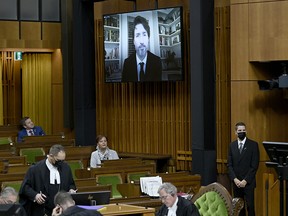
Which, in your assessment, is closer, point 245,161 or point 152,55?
point 245,161

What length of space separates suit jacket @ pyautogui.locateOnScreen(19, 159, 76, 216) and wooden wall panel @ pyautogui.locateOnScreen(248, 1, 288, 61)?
5994 millimetres

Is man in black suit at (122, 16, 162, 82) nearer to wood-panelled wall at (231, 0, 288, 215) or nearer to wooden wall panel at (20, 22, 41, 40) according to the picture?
wood-panelled wall at (231, 0, 288, 215)

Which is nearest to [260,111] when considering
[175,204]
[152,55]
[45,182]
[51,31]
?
[152,55]

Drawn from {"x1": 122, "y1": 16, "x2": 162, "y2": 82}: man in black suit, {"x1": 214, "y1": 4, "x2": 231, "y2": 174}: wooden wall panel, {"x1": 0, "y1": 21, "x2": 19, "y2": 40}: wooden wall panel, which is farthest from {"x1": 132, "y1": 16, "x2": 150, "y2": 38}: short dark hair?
{"x1": 0, "y1": 21, "x2": 19, "y2": 40}: wooden wall panel

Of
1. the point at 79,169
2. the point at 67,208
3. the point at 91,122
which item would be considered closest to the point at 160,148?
the point at 91,122

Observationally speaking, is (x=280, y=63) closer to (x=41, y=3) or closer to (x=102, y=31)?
(x=102, y=31)

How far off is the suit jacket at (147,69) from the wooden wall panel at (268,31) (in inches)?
132

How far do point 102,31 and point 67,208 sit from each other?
1346 centimetres

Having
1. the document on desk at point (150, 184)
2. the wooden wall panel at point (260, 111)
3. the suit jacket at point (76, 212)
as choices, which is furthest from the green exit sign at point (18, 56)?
the suit jacket at point (76, 212)

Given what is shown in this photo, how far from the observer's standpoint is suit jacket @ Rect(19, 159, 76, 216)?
11.0 metres

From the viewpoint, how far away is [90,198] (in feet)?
32.3

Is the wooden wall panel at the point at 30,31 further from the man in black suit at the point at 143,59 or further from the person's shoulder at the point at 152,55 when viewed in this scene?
the person's shoulder at the point at 152,55

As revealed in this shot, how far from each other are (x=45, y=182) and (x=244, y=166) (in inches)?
182

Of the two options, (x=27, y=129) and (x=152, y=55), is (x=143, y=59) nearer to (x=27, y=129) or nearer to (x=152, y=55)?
(x=152, y=55)
